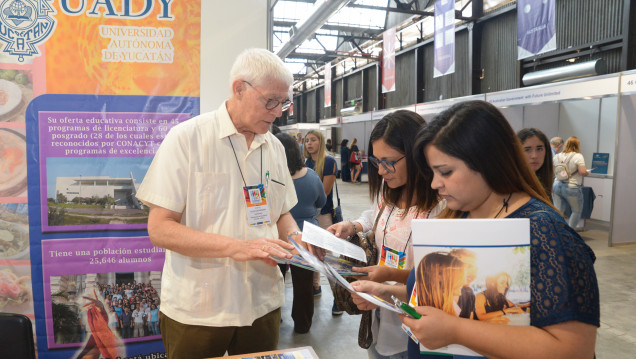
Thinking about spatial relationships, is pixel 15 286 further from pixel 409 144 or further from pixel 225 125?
pixel 409 144

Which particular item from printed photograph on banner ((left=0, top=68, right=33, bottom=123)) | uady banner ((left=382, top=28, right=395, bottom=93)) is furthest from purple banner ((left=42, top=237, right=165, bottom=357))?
uady banner ((left=382, top=28, right=395, bottom=93))

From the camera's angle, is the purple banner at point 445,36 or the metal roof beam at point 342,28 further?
the metal roof beam at point 342,28

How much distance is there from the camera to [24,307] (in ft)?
7.90

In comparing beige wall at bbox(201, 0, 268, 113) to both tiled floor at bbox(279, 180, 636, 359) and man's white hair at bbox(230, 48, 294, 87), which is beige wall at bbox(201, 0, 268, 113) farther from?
tiled floor at bbox(279, 180, 636, 359)

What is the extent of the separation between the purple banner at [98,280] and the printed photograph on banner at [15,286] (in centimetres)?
9

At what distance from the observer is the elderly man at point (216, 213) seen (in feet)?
5.03

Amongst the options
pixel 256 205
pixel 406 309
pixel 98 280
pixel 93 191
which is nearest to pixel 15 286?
pixel 98 280

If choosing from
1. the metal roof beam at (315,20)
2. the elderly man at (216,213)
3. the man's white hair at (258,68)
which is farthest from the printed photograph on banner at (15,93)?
the metal roof beam at (315,20)

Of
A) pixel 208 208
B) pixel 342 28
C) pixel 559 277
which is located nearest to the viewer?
pixel 559 277

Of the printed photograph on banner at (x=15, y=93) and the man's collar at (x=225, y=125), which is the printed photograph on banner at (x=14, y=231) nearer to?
the printed photograph on banner at (x=15, y=93)

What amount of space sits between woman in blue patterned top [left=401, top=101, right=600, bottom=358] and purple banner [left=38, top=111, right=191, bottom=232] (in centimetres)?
185

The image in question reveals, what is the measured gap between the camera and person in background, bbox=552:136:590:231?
261 inches

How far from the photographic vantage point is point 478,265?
929 mm

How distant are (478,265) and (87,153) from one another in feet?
7.17
